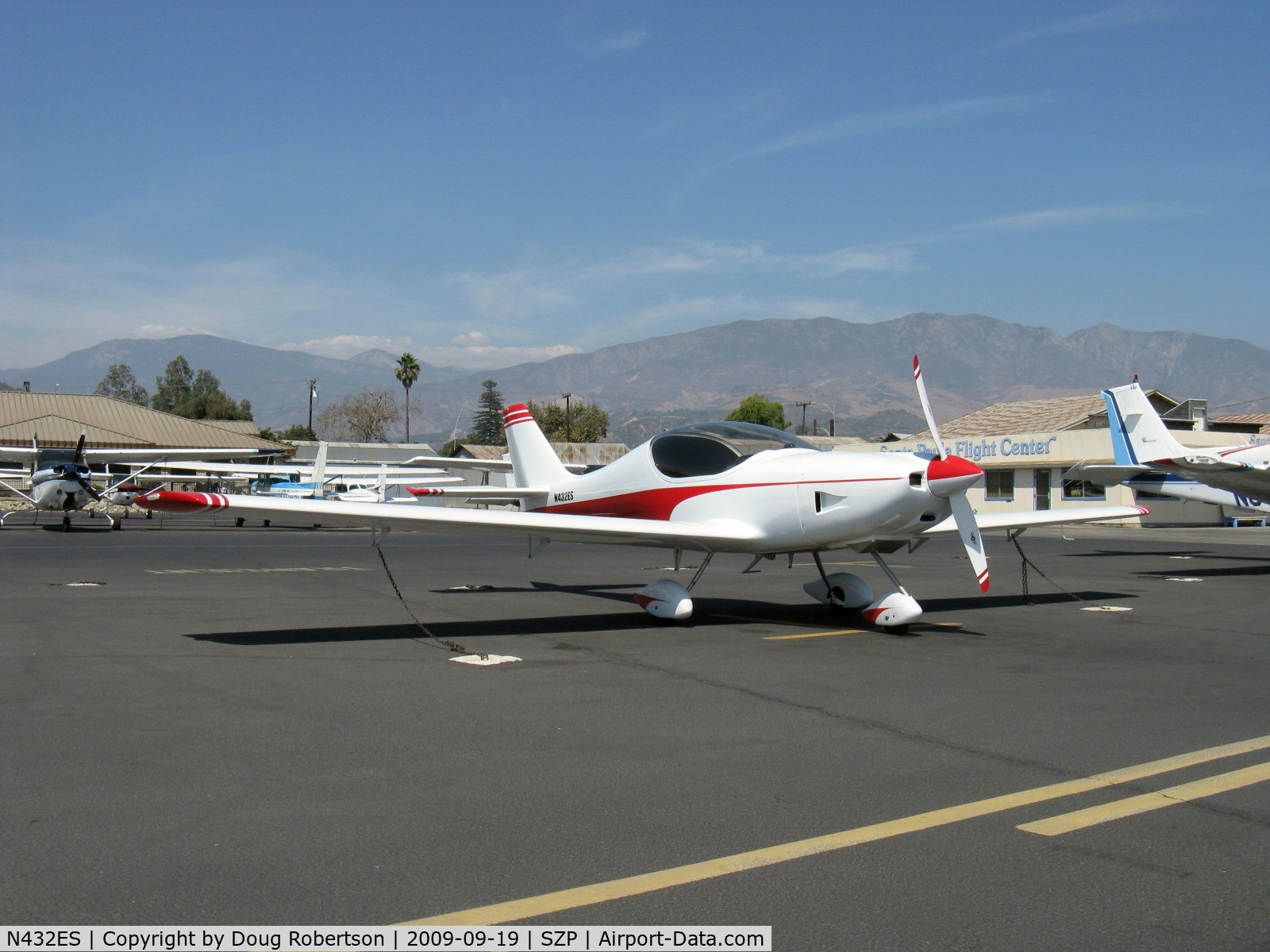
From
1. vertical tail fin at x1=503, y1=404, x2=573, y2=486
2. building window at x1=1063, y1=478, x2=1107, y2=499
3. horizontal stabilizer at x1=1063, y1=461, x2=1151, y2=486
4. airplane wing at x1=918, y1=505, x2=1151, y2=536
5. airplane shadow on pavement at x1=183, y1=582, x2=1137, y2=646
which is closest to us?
airplane shadow on pavement at x1=183, y1=582, x2=1137, y2=646

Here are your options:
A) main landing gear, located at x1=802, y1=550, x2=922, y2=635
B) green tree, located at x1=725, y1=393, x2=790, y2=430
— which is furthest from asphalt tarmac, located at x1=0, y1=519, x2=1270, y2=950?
green tree, located at x1=725, y1=393, x2=790, y2=430

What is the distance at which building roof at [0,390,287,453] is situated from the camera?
262ft

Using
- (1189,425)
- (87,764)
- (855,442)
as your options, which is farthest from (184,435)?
(87,764)

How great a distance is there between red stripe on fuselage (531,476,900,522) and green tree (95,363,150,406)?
166 m

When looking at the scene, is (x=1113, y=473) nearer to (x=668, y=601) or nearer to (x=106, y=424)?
(x=668, y=601)

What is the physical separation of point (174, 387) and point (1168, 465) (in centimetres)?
15650

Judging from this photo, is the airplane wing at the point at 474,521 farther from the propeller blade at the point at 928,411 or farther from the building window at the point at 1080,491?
the building window at the point at 1080,491

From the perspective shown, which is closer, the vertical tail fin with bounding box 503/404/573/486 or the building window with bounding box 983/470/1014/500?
the vertical tail fin with bounding box 503/404/573/486

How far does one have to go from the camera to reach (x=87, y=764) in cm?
486

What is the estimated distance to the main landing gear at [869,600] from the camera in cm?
997

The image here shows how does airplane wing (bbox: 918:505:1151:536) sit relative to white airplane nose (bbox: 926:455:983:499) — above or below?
below

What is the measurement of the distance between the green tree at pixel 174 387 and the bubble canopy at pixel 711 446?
501ft

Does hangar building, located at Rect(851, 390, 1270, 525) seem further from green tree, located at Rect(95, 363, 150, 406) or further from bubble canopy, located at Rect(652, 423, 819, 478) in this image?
green tree, located at Rect(95, 363, 150, 406)

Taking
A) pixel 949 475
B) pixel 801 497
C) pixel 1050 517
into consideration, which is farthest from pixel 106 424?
pixel 949 475
